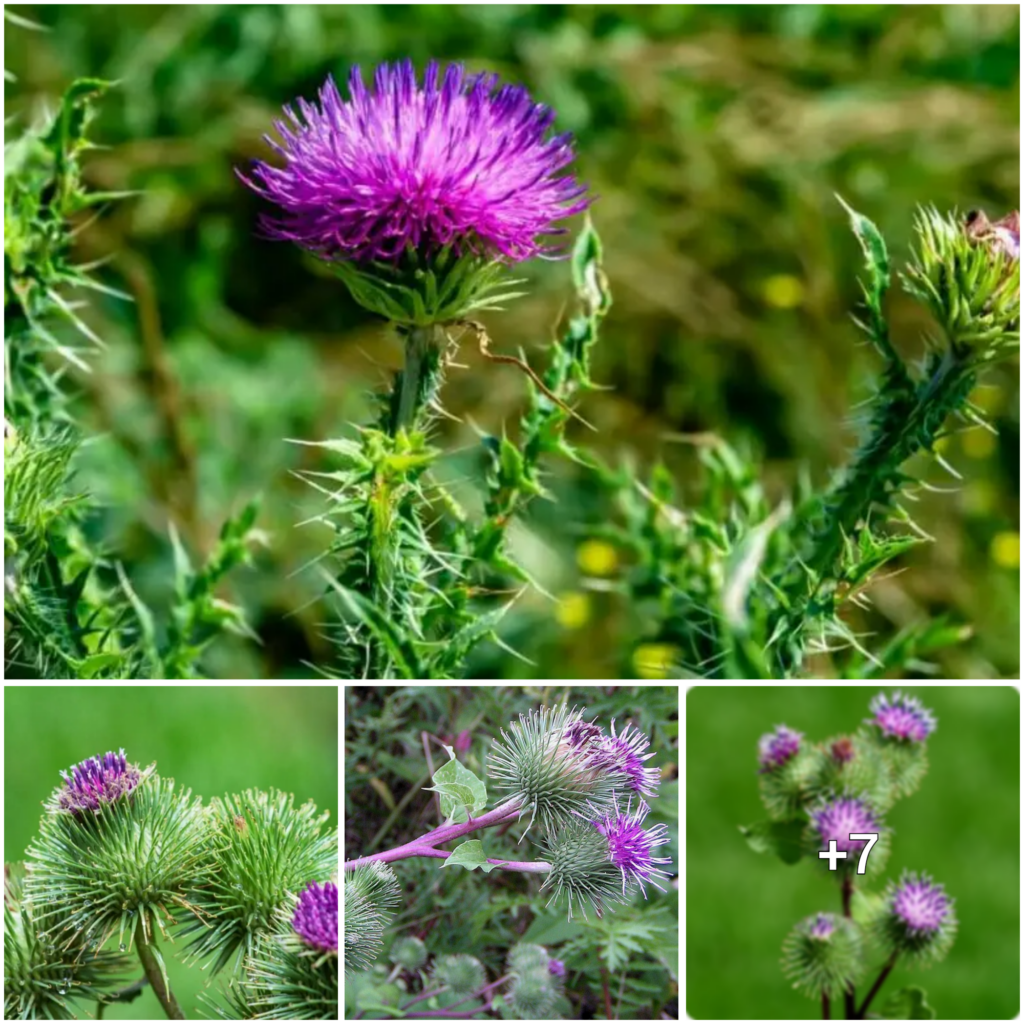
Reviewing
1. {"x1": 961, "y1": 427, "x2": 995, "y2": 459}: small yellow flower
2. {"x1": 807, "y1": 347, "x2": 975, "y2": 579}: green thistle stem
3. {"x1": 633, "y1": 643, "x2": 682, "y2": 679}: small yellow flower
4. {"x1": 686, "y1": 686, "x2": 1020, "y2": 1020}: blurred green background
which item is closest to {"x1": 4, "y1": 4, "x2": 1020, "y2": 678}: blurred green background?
{"x1": 961, "y1": 427, "x2": 995, "y2": 459}: small yellow flower

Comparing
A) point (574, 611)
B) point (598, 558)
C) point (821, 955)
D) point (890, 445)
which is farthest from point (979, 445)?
point (821, 955)

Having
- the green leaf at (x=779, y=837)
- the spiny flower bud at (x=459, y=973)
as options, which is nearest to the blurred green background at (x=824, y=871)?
the green leaf at (x=779, y=837)

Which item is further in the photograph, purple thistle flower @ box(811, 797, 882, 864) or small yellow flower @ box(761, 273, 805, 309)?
small yellow flower @ box(761, 273, 805, 309)

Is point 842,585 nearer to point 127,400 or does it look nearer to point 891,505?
point 891,505

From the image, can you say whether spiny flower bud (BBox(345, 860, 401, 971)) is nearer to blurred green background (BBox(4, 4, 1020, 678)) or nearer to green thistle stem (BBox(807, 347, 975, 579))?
green thistle stem (BBox(807, 347, 975, 579))

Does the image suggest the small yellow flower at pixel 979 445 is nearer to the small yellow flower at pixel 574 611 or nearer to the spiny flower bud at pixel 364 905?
the small yellow flower at pixel 574 611

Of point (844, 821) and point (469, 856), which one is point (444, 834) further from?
point (844, 821)

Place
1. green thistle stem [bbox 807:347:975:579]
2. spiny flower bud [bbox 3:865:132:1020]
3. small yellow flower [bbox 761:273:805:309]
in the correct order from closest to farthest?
spiny flower bud [bbox 3:865:132:1020], green thistle stem [bbox 807:347:975:579], small yellow flower [bbox 761:273:805:309]
